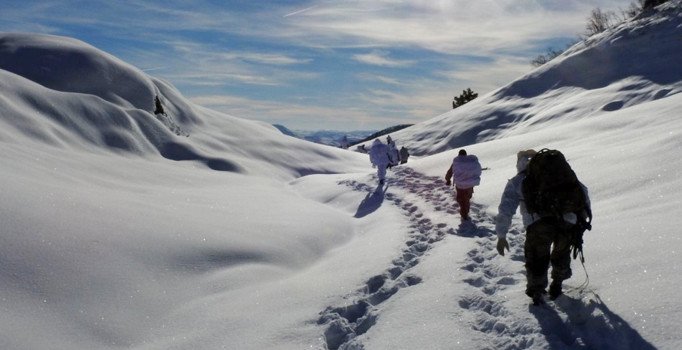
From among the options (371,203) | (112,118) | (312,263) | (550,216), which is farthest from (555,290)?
(112,118)

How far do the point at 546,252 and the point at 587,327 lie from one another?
0.90m

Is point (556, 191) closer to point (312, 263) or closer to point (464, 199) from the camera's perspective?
point (312, 263)

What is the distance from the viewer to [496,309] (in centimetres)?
536

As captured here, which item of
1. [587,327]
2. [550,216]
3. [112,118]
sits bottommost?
[587,327]

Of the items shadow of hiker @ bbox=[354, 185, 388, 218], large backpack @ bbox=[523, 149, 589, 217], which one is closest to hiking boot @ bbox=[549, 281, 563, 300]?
large backpack @ bbox=[523, 149, 589, 217]

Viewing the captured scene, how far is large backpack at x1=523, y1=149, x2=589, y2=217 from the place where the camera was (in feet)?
16.5

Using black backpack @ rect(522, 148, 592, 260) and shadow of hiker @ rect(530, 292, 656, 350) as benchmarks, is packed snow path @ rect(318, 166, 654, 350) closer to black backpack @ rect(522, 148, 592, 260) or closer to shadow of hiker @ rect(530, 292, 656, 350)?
shadow of hiker @ rect(530, 292, 656, 350)

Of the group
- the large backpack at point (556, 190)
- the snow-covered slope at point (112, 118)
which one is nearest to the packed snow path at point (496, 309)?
the large backpack at point (556, 190)

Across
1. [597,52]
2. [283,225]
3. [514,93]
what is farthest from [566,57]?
[283,225]

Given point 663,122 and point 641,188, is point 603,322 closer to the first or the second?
point 641,188

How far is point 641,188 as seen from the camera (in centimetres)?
915

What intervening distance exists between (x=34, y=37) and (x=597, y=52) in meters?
71.0

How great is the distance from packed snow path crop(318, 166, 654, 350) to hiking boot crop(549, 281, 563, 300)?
61mm

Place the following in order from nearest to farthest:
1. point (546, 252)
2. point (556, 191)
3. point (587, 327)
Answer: point (587, 327), point (556, 191), point (546, 252)
